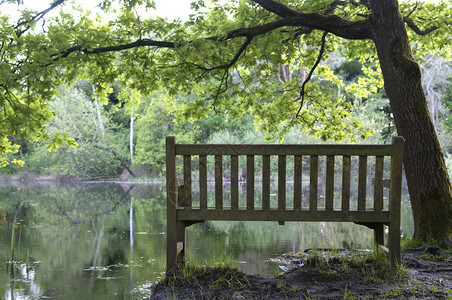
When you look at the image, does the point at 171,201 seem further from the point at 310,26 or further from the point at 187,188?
the point at 310,26

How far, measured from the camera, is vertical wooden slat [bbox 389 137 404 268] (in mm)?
4922

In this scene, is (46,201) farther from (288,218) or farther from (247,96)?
(288,218)

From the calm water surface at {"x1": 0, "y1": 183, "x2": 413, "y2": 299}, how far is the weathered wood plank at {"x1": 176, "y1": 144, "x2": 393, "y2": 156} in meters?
2.04

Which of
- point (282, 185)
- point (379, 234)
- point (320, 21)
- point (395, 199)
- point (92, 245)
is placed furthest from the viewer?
point (92, 245)

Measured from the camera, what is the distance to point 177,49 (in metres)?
6.81

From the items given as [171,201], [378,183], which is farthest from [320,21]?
[171,201]

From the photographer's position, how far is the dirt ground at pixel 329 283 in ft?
14.4

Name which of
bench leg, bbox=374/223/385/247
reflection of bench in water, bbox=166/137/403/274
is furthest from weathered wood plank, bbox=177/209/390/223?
bench leg, bbox=374/223/385/247

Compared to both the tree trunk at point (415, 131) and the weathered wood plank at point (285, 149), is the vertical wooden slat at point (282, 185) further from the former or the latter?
the tree trunk at point (415, 131)

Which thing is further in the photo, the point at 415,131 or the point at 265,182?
the point at 415,131

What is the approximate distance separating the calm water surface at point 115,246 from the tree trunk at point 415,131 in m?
2.23

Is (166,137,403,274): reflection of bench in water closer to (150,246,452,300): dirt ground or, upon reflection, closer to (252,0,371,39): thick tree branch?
(150,246,452,300): dirt ground

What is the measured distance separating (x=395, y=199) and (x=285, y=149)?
3.96ft

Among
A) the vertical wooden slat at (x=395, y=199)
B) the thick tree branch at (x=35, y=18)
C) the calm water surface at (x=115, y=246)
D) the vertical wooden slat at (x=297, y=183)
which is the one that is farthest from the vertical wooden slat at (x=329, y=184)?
the thick tree branch at (x=35, y=18)
